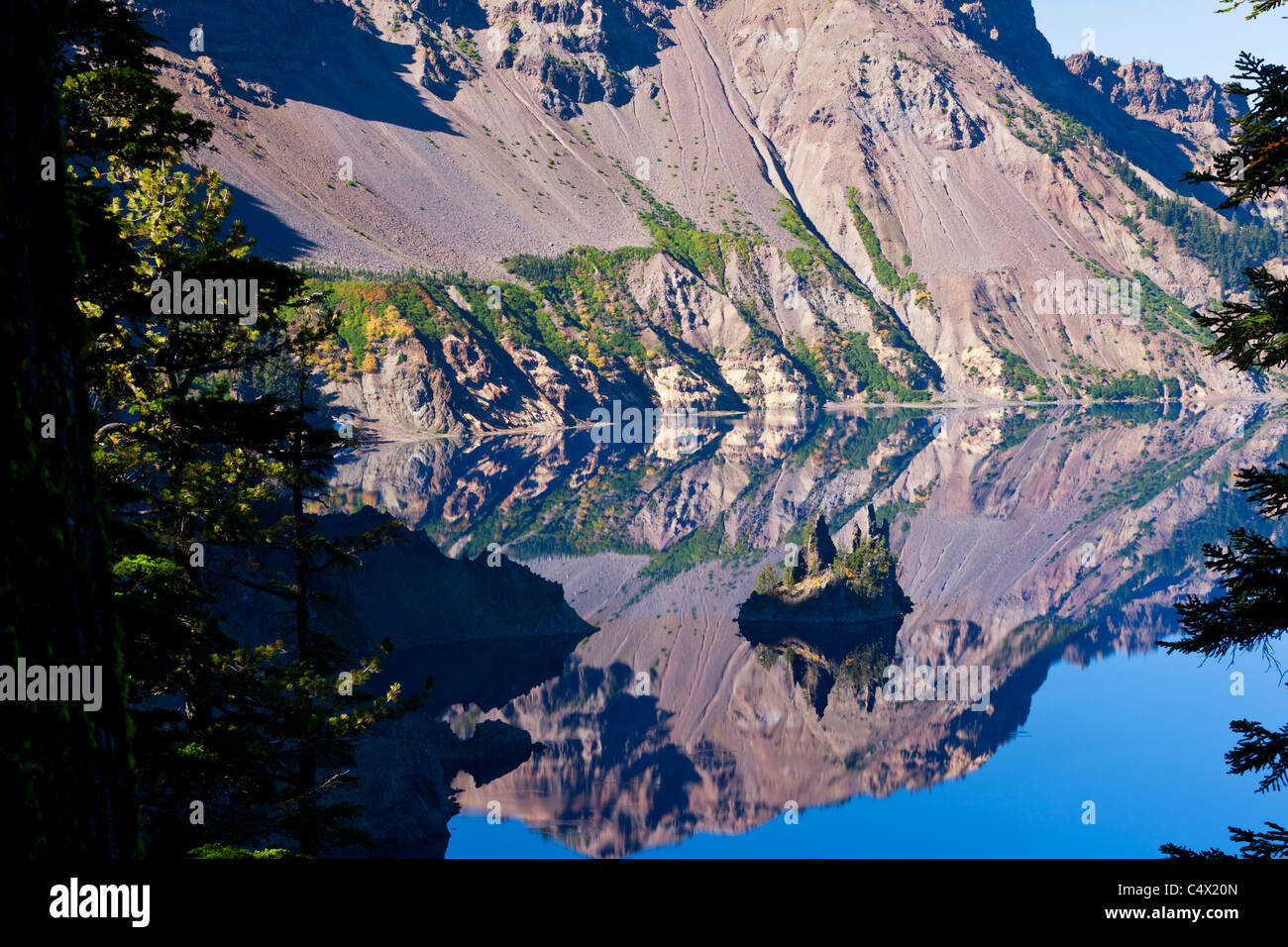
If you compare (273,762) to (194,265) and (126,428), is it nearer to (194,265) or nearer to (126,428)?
(126,428)

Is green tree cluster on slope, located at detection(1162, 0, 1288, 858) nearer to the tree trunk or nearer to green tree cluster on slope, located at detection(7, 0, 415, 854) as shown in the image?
the tree trunk

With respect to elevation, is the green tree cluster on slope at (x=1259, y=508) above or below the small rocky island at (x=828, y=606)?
above

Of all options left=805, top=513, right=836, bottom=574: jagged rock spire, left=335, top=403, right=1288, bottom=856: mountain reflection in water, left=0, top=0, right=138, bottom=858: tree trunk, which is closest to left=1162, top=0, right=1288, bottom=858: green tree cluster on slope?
left=0, top=0, right=138, bottom=858: tree trunk

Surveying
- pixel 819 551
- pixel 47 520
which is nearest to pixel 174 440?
pixel 47 520

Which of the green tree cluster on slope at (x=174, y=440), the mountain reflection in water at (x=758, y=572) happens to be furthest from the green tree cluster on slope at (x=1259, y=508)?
the mountain reflection in water at (x=758, y=572)

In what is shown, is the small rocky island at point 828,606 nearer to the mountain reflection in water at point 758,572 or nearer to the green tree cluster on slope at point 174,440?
the mountain reflection in water at point 758,572

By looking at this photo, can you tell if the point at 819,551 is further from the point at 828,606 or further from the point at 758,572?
the point at 758,572
